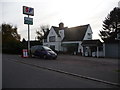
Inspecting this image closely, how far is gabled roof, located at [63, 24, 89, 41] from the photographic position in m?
39.1

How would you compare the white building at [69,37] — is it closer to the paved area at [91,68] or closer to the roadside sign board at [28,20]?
the roadside sign board at [28,20]

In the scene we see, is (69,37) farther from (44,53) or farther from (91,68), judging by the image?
(91,68)

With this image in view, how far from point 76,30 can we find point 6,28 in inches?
1023

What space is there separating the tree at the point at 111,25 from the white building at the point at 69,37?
6.61 metres

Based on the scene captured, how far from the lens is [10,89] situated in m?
6.23

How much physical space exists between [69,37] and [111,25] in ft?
46.2

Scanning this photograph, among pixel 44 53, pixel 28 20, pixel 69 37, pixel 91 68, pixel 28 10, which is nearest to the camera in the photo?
pixel 91 68

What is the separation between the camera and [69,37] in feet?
138

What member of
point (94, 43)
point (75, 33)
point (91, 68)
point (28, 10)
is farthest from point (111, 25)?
point (91, 68)

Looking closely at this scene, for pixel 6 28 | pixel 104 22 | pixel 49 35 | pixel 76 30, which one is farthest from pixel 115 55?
pixel 6 28

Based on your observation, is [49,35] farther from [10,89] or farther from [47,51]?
[10,89]

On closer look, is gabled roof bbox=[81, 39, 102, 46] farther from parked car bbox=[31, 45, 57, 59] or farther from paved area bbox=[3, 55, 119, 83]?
paved area bbox=[3, 55, 119, 83]

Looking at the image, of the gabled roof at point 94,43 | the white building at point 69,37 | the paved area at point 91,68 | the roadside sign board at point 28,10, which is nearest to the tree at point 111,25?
the white building at point 69,37

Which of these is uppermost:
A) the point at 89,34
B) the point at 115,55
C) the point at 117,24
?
the point at 117,24
